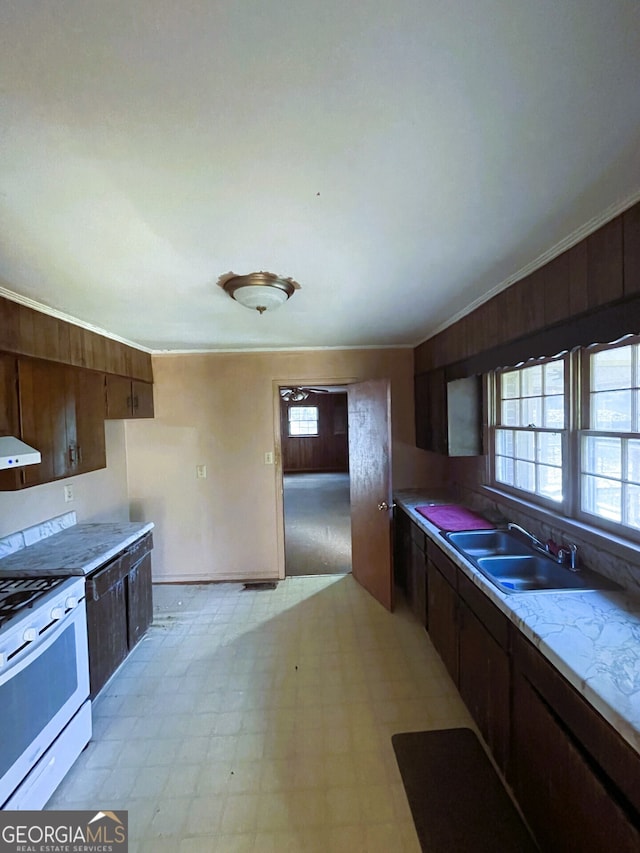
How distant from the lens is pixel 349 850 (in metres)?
1.35

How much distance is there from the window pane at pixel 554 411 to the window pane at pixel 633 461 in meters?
0.43

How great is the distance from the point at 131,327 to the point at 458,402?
2.56 metres

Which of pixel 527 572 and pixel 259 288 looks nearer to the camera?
pixel 259 288

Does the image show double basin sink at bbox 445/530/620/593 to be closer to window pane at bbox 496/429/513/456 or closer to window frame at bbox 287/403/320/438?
window pane at bbox 496/429/513/456

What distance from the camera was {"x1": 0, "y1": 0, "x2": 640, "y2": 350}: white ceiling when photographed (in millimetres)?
623

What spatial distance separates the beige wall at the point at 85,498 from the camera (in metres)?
2.24

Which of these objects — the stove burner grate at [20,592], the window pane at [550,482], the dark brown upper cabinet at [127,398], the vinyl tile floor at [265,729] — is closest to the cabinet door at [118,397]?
the dark brown upper cabinet at [127,398]

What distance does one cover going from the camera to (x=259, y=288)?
1738 millimetres

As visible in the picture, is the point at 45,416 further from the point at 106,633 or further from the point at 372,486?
the point at 372,486

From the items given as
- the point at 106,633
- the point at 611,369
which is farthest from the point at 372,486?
the point at 106,633

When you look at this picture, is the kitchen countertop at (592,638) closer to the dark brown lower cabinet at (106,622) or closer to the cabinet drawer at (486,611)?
the cabinet drawer at (486,611)

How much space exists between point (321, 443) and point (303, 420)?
0.89 metres

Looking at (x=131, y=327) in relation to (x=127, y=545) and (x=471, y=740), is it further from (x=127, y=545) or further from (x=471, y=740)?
(x=471, y=740)

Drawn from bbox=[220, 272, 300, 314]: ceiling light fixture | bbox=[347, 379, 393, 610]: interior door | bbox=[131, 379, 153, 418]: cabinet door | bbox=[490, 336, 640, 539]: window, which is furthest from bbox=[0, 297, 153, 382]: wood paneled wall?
bbox=[490, 336, 640, 539]: window
